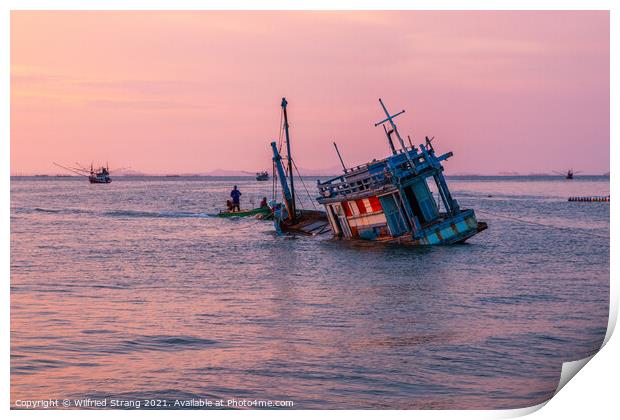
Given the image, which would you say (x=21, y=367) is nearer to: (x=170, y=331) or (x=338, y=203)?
(x=170, y=331)

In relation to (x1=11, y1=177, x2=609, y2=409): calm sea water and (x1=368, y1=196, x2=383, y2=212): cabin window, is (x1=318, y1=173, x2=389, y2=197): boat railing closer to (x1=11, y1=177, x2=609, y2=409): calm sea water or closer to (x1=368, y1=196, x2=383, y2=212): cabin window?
(x1=368, y1=196, x2=383, y2=212): cabin window

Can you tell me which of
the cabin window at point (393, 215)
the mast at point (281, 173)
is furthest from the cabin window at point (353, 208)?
the mast at point (281, 173)

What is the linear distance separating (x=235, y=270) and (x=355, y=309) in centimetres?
832

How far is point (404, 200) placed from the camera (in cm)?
2870

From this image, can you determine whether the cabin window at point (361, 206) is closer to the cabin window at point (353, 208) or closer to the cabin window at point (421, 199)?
→ the cabin window at point (353, 208)

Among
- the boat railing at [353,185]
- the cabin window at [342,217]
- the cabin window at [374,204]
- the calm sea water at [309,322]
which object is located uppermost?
the boat railing at [353,185]

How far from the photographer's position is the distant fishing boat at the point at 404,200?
28.8 metres

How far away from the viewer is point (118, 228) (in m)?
44.1

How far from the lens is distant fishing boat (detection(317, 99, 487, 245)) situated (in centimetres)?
2880

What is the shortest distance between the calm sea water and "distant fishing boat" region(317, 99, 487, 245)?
25.6 inches

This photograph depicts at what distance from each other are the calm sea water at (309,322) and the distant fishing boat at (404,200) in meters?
0.65

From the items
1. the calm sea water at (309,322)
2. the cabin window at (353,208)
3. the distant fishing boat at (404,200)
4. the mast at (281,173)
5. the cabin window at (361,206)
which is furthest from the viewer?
the mast at (281,173)

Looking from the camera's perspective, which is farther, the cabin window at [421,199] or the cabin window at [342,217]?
the cabin window at [342,217]

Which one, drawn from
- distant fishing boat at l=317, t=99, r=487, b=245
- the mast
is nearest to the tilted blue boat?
distant fishing boat at l=317, t=99, r=487, b=245
